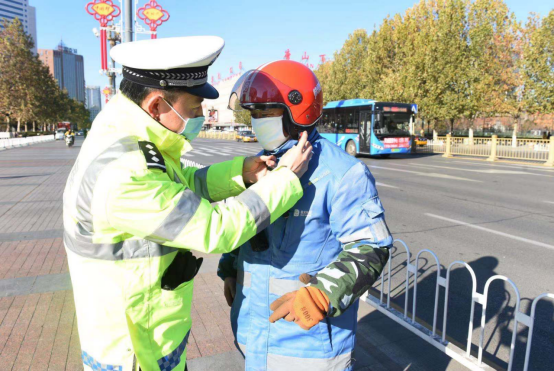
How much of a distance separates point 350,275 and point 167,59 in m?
1.07

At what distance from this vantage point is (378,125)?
68.7ft

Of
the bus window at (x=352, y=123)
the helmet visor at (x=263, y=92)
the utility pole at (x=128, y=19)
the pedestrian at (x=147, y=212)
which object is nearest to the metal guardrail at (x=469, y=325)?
the helmet visor at (x=263, y=92)

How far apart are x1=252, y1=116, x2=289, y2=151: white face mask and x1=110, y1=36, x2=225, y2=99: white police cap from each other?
430mm

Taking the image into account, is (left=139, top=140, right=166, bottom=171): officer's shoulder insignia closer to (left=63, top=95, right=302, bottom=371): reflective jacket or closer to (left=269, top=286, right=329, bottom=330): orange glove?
(left=63, top=95, right=302, bottom=371): reflective jacket

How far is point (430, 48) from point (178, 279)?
31905 millimetres

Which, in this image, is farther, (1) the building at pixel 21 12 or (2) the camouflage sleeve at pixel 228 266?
(1) the building at pixel 21 12

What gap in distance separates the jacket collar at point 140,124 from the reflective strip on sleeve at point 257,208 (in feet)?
1.38

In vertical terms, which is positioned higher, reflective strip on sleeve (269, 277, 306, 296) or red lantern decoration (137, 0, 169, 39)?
red lantern decoration (137, 0, 169, 39)

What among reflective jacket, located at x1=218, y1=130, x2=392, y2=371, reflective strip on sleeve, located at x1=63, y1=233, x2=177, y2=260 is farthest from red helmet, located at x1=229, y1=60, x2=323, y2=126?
reflective strip on sleeve, located at x1=63, y1=233, x2=177, y2=260

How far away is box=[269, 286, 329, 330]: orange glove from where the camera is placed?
1375 mm

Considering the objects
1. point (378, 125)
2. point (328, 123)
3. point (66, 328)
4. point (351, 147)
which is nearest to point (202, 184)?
point (66, 328)

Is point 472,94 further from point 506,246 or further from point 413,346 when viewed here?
point 413,346

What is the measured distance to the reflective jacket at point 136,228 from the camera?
1340 mm

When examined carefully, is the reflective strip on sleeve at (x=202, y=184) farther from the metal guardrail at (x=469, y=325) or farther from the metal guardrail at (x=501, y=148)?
the metal guardrail at (x=501, y=148)
